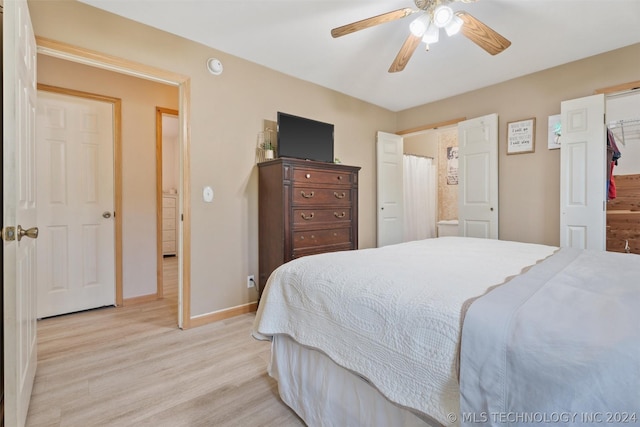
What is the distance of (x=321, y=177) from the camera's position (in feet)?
9.84

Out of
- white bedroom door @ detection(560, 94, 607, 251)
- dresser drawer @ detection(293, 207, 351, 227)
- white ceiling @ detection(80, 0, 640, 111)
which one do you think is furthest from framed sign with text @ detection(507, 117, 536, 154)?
dresser drawer @ detection(293, 207, 351, 227)

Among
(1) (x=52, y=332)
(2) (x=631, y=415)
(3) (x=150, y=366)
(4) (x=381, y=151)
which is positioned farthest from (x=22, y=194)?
(4) (x=381, y=151)

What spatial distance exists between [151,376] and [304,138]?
8.04 ft

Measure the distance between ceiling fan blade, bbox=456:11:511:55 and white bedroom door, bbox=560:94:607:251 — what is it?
1.45 metres

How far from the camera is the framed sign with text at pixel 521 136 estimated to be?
334 cm

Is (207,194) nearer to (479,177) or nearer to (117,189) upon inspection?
(117,189)

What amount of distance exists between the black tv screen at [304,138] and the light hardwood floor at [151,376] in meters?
1.75

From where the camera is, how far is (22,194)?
1.48m

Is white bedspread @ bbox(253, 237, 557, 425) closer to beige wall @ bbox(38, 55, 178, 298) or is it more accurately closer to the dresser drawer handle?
the dresser drawer handle

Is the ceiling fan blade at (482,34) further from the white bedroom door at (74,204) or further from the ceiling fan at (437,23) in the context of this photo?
the white bedroom door at (74,204)

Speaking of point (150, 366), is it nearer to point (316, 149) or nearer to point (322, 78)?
point (316, 149)

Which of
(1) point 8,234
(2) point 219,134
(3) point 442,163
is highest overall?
(3) point 442,163

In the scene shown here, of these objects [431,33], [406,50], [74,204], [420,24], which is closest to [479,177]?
[406,50]

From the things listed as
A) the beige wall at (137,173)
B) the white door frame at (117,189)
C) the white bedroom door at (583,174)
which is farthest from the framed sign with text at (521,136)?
the white door frame at (117,189)
